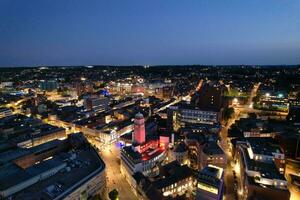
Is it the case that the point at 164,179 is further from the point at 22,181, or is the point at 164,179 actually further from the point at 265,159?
the point at 22,181

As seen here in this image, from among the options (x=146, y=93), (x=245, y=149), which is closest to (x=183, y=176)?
(x=245, y=149)

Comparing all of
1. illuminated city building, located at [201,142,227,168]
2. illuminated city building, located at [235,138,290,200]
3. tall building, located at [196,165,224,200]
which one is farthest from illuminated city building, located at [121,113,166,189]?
illuminated city building, located at [235,138,290,200]

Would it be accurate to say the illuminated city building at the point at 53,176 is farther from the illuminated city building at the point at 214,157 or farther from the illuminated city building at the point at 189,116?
the illuminated city building at the point at 189,116

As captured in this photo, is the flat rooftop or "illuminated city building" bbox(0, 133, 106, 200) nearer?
the flat rooftop

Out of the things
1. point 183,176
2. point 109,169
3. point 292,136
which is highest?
point 292,136

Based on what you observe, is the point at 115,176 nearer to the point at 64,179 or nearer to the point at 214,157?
the point at 64,179

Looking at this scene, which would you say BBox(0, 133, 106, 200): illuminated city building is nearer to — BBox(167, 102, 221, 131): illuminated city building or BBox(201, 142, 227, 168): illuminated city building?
BBox(201, 142, 227, 168): illuminated city building

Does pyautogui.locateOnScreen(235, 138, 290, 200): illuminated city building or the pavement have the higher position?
pyautogui.locateOnScreen(235, 138, 290, 200): illuminated city building

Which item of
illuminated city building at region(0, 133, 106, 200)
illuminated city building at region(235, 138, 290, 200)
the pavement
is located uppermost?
illuminated city building at region(235, 138, 290, 200)
